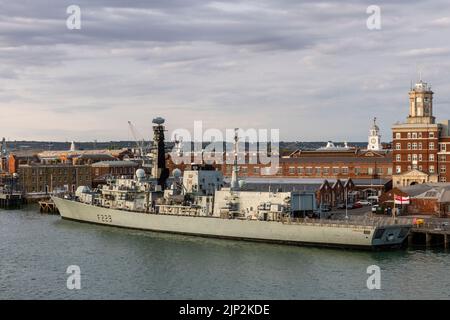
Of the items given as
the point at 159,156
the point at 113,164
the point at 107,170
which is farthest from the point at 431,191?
the point at 113,164

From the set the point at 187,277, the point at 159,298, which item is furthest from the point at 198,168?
the point at 159,298

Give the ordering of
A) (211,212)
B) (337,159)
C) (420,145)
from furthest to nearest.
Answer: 1. (337,159)
2. (420,145)
3. (211,212)

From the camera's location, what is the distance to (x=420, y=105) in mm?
83500

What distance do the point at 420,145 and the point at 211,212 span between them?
116 ft

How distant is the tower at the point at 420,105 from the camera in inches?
3278

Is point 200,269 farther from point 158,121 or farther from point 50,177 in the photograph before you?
point 50,177

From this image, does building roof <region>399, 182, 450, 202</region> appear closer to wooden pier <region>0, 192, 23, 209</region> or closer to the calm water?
the calm water

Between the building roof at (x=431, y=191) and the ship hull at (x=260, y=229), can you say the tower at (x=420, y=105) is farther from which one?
the ship hull at (x=260, y=229)

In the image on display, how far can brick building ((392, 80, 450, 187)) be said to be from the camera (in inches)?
3201

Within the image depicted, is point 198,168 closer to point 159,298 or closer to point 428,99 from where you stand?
point 159,298

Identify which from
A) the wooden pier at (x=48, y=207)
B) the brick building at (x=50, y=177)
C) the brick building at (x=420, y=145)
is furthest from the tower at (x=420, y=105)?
the brick building at (x=50, y=177)

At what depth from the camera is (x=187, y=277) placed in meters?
40.7

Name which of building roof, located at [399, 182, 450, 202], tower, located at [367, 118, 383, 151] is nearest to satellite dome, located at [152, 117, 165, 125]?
building roof, located at [399, 182, 450, 202]
